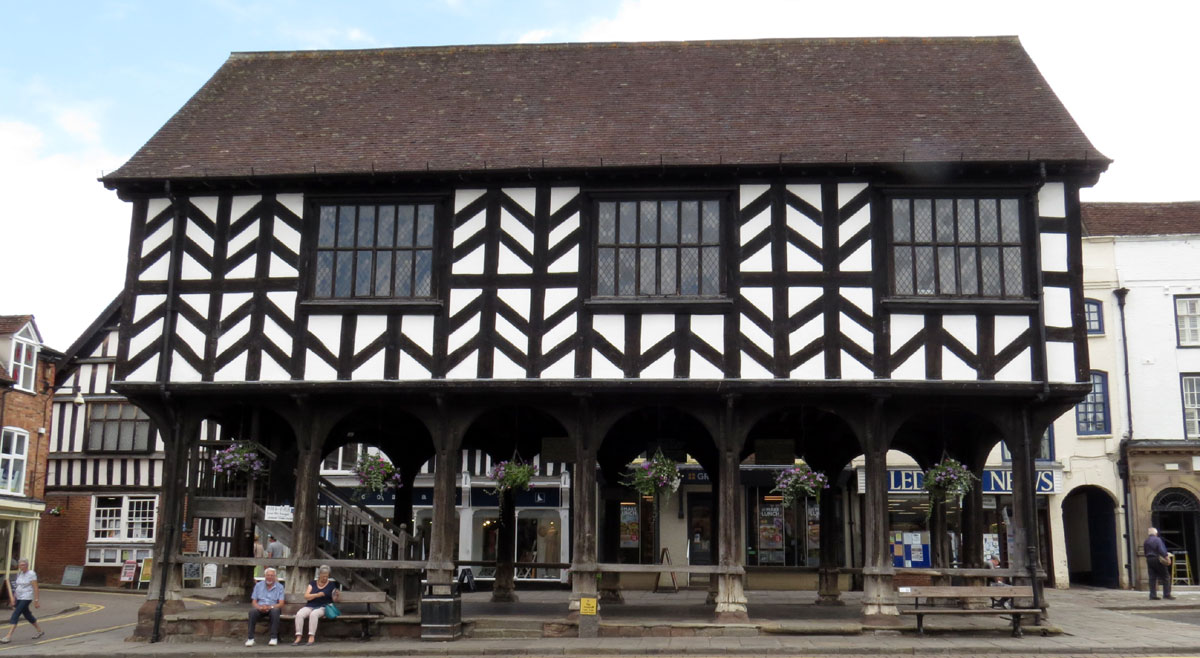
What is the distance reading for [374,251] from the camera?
17219mm

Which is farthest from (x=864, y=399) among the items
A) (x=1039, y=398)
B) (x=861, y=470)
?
(x=861, y=470)

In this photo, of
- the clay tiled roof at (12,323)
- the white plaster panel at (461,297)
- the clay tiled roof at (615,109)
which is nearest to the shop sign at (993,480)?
the clay tiled roof at (615,109)

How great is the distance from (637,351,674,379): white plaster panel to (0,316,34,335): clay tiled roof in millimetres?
22229

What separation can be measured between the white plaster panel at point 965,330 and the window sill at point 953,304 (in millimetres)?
160

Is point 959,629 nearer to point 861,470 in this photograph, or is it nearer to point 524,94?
point 524,94

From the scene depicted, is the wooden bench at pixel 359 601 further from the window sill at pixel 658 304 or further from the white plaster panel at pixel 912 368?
the white plaster panel at pixel 912 368

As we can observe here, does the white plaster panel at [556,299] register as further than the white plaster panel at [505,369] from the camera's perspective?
Yes

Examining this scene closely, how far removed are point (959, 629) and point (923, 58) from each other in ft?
31.8

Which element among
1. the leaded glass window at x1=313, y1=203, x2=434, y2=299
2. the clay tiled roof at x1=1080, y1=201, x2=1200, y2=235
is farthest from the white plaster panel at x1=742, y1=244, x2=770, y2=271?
the clay tiled roof at x1=1080, y1=201, x2=1200, y2=235

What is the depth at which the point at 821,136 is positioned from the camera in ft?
56.1

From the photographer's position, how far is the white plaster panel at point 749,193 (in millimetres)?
16688

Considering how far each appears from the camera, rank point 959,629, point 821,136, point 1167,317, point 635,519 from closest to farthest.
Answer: point 959,629 → point 821,136 → point 1167,317 → point 635,519

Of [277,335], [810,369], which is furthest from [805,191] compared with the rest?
[277,335]

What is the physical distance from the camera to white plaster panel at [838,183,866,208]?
1666 centimetres
